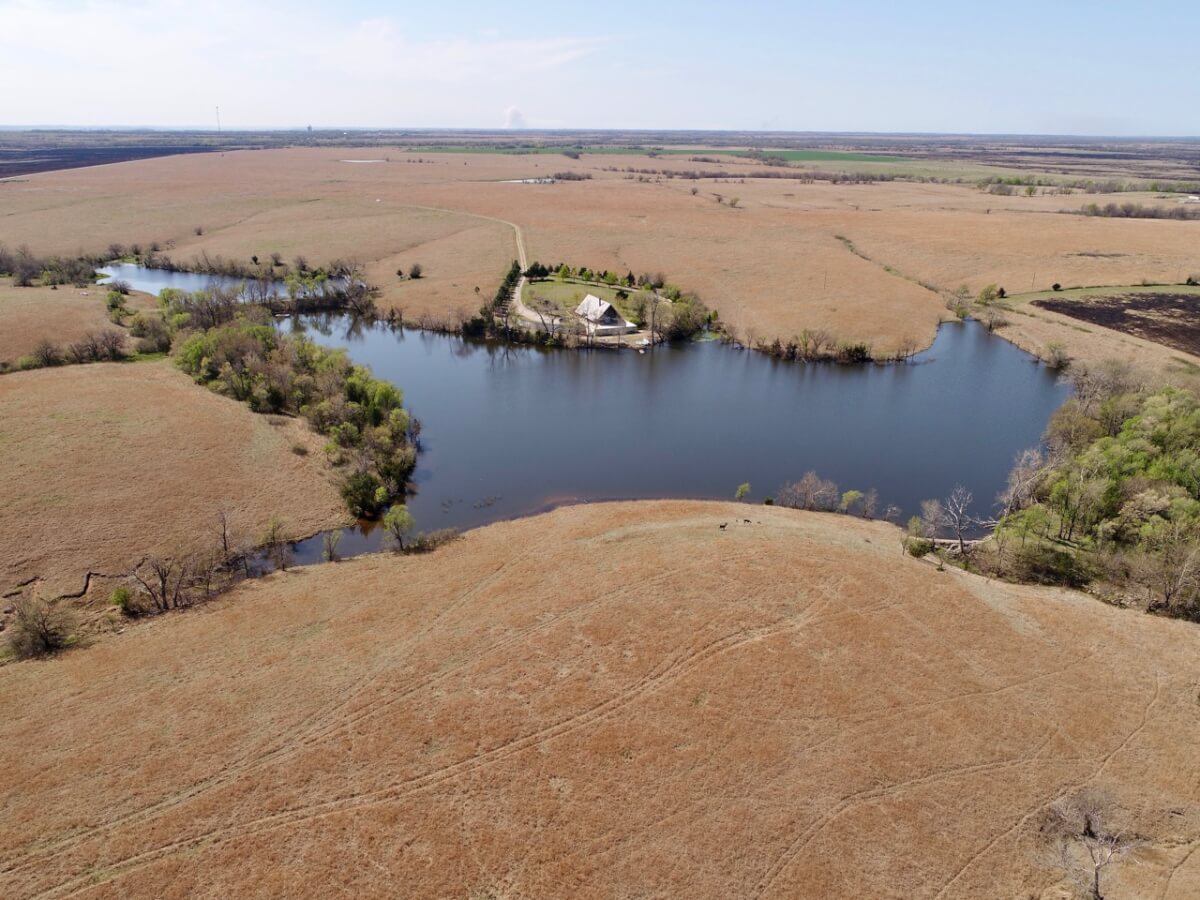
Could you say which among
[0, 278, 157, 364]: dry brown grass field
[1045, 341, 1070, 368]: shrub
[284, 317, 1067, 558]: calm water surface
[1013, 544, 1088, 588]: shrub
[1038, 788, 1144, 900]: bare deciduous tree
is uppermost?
[0, 278, 157, 364]: dry brown grass field

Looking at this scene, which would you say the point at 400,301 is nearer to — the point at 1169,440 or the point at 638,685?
the point at 638,685

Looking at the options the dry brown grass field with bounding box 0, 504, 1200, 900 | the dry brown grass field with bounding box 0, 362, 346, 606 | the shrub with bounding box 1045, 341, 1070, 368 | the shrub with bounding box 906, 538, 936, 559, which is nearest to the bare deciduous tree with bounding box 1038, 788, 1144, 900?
the dry brown grass field with bounding box 0, 504, 1200, 900

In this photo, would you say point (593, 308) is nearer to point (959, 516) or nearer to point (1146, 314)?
point (959, 516)

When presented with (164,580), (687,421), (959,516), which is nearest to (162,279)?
(164,580)

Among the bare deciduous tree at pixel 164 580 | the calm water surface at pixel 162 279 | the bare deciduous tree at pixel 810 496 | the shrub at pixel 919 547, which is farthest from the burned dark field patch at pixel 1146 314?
the calm water surface at pixel 162 279

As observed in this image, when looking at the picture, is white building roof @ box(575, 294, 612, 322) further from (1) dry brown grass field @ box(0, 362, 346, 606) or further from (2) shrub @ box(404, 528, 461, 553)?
(2) shrub @ box(404, 528, 461, 553)

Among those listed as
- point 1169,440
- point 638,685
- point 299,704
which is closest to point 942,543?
point 1169,440
